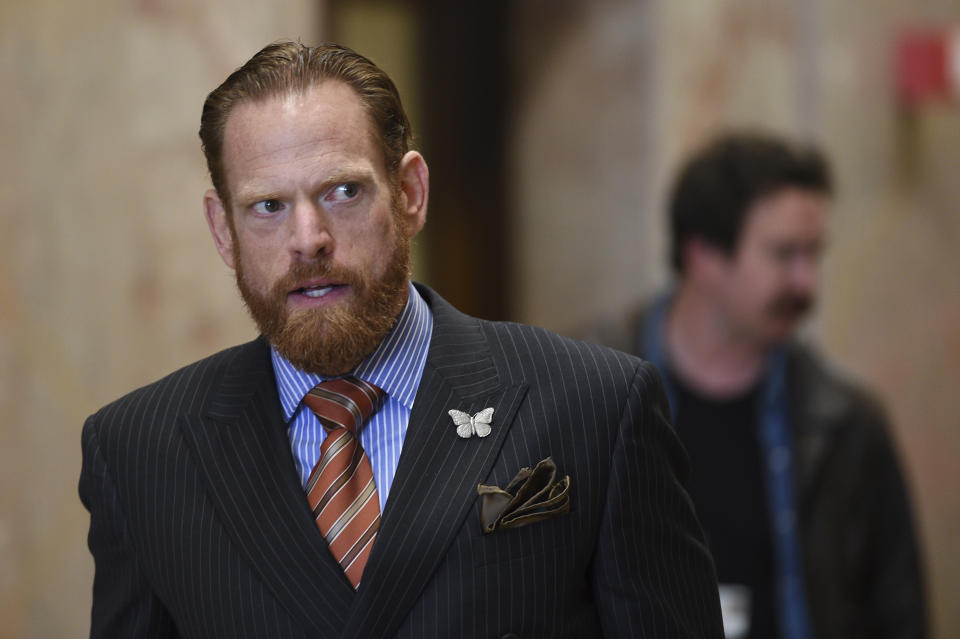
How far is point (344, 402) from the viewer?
194cm

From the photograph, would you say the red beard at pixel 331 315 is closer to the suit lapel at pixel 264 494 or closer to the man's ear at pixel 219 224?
the man's ear at pixel 219 224

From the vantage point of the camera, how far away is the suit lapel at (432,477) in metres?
1.82

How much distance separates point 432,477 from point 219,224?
487 millimetres

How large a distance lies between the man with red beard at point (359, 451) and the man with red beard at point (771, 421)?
2.01m

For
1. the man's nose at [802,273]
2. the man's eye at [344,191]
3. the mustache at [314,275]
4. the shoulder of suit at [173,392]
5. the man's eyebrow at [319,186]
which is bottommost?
the man's nose at [802,273]

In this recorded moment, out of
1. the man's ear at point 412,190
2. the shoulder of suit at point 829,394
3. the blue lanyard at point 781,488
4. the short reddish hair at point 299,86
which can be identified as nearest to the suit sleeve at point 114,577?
the short reddish hair at point 299,86

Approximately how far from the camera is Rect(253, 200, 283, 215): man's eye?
178 centimetres

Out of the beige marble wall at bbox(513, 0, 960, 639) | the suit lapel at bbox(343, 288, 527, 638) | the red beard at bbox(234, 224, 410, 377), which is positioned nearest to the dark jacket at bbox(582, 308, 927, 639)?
the beige marble wall at bbox(513, 0, 960, 639)

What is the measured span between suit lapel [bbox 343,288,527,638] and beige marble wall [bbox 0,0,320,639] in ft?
6.41

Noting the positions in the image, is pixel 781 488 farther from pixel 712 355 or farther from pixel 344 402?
pixel 344 402

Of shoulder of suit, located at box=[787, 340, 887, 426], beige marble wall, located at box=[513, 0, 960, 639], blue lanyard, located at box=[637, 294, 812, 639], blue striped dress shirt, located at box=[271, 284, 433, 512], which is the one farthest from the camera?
beige marble wall, located at box=[513, 0, 960, 639]

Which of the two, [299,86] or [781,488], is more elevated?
[299,86]

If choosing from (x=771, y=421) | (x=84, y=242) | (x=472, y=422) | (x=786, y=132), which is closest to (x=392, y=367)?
(x=472, y=422)

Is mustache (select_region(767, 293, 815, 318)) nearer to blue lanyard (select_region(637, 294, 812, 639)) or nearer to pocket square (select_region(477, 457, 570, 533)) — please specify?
blue lanyard (select_region(637, 294, 812, 639))
